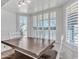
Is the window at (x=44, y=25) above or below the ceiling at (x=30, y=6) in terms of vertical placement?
below

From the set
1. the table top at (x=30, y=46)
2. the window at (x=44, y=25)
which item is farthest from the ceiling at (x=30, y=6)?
the table top at (x=30, y=46)

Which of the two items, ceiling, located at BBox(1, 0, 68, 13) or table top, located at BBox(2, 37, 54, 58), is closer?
table top, located at BBox(2, 37, 54, 58)

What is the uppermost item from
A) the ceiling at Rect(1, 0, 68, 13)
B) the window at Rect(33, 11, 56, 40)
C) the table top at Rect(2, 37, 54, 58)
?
the ceiling at Rect(1, 0, 68, 13)

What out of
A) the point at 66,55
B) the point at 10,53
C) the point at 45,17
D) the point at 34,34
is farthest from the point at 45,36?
the point at 10,53

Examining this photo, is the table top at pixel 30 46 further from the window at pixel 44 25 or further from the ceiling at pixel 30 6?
the ceiling at pixel 30 6

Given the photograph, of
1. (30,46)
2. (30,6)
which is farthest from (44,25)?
(30,46)

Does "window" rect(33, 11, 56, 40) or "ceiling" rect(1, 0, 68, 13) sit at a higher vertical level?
"ceiling" rect(1, 0, 68, 13)

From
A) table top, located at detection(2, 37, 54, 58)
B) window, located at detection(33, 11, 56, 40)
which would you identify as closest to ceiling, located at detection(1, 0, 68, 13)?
window, located at detection(33, 11, 56, 40)

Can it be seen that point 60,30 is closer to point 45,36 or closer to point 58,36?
point 58,36

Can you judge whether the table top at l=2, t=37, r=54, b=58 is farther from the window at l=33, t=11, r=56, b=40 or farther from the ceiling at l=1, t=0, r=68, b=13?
the ceiling at l=1, t=0, r=68, b=13

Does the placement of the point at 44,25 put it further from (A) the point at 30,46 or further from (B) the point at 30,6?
(A) the point at 30,46

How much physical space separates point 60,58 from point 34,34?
781 mm

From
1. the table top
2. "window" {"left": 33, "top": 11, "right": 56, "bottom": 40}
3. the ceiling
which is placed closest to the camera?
the table top

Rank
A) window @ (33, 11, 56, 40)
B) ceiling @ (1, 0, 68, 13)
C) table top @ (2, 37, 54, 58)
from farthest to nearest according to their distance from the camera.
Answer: window @ (33, 11, 56, 40), ceiling @ (1, 0, 68, 13), table top @ (2, 37, 54, 58)
